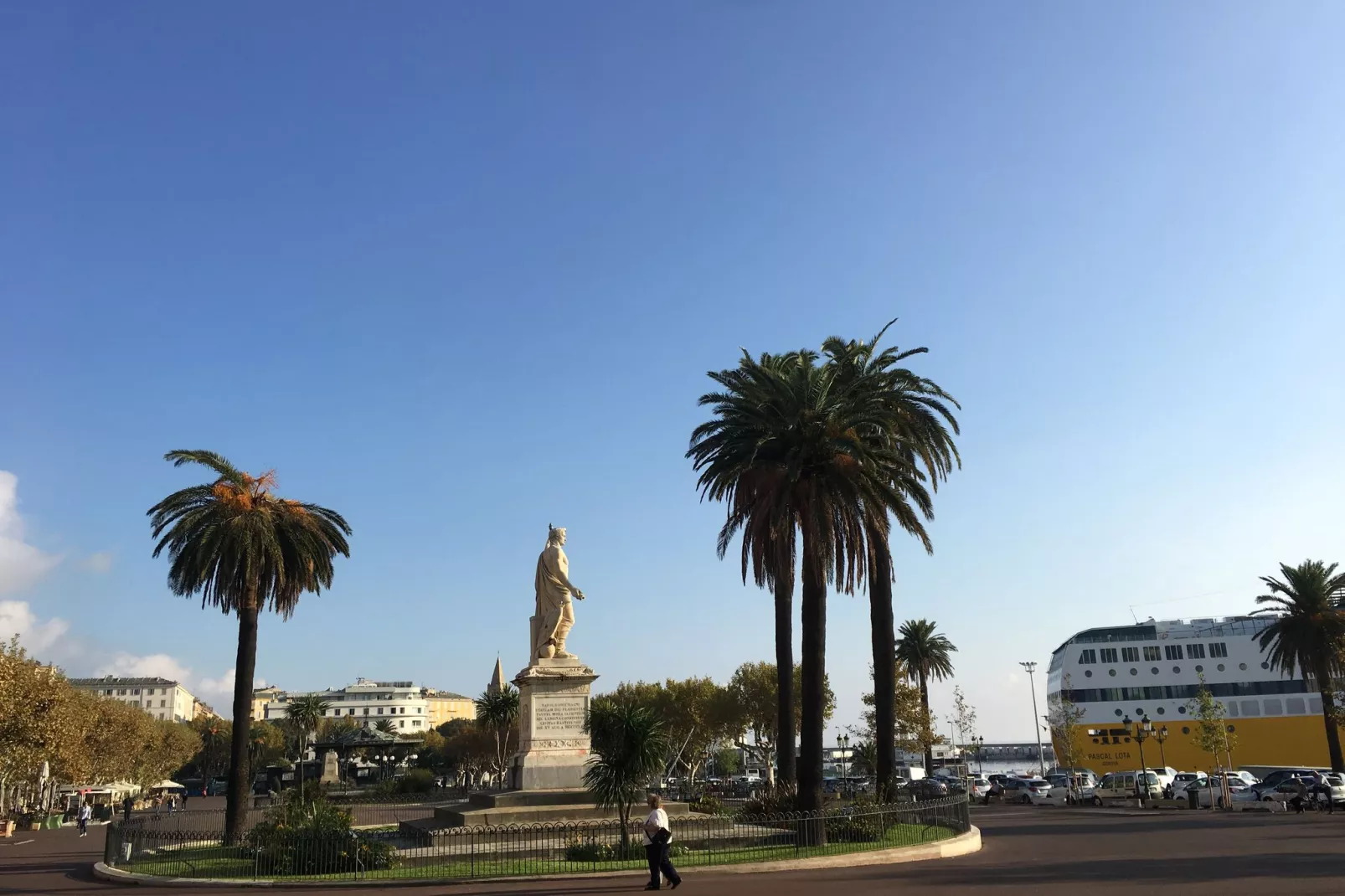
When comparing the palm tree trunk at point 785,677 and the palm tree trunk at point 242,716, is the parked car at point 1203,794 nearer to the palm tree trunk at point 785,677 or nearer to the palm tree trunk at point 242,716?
the palm tree trunk at point 785,677

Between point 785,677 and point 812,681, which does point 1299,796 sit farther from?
point 812,681

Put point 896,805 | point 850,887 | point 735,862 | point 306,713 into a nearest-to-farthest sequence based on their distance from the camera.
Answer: point 850,887
point 735,862
point 896,805
point 306,713

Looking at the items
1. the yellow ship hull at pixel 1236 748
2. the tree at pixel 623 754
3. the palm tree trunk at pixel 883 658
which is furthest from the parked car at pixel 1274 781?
the yellow ship hull at pixel 1236 748

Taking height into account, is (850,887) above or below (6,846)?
above

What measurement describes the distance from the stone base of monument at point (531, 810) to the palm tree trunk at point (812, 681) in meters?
4.19

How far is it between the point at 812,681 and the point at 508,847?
341 inches

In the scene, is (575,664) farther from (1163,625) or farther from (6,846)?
(1163,625)

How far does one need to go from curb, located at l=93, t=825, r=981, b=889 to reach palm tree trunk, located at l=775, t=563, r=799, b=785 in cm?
895

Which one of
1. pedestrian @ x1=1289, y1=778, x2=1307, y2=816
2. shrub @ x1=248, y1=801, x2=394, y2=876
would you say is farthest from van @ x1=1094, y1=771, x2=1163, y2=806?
shrub @ x1=248, y1=801, x2=394, y2=876

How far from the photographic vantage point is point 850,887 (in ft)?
49.9

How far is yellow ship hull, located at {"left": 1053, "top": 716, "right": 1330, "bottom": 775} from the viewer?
78731mm

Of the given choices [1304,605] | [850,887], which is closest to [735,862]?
[850,887]

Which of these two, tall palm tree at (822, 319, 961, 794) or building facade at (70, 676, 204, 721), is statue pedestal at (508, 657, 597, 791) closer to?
tall palm tree at (822, 319, 961, 794)

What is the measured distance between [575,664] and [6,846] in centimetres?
2668
